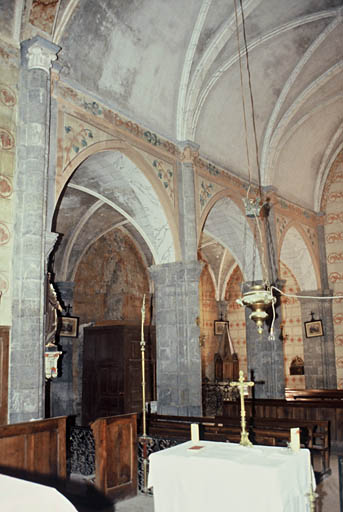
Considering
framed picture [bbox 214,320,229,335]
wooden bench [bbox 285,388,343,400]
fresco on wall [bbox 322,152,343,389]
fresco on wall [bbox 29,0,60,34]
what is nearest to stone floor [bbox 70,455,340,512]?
wooden bench [bbox 285,388,343,400]

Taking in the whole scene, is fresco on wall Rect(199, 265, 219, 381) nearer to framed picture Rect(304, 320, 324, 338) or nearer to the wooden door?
framed picture Rect(304, 320, 324, 338)

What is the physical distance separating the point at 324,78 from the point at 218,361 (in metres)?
10.9

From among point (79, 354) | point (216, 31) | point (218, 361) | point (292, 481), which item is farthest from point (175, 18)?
point (218, 361)

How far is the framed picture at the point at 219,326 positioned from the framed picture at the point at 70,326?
6.65 metres

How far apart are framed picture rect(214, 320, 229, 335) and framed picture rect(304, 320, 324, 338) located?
419 cm

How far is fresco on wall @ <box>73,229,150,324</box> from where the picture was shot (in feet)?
51.2

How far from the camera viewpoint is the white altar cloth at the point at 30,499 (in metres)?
1.60

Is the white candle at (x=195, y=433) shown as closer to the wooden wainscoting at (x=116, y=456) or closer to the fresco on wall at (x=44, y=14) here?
the wooden wainscoting at (x=116, y=456)

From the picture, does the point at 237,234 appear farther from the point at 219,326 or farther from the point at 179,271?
the point at 219,326

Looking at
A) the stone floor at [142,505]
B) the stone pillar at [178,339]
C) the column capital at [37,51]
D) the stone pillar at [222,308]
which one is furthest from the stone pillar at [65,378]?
the column capital at [37,51]

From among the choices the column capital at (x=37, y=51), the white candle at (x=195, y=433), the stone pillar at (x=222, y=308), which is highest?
the column capital at (x=37, y=51)

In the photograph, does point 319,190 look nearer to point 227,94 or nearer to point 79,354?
point 227,94

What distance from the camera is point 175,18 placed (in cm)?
956

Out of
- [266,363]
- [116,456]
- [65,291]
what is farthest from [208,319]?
[116,456]
